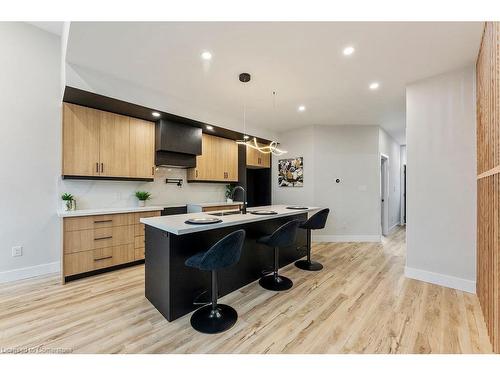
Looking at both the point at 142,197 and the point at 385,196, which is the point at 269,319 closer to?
the point at 142,197

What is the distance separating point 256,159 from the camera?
17.9ft

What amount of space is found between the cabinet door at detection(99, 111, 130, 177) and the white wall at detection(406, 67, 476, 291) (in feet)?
13.9

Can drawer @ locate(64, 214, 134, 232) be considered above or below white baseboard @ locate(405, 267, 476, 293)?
above

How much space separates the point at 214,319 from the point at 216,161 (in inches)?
133

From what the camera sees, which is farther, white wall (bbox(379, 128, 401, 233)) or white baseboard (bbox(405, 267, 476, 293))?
white wall (bbox(379, 128, 401, 233))

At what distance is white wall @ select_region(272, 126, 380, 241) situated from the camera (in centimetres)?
484

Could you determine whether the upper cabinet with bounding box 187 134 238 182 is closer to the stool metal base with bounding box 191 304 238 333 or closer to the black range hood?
the black range hood

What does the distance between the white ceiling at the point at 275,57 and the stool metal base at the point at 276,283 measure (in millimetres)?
2628

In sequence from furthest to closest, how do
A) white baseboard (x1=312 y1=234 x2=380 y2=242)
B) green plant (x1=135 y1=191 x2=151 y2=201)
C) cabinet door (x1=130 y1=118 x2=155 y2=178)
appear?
white baseboard (x1=312 y1=234 x2=380 y2=242) → green plant (x1=135 y1=191 x2=151 y2=201) → cabinet door (x1=130 y1=118 x2=155 y2=178)

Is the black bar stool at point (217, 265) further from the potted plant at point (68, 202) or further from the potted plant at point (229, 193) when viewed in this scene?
the potted plant at point (229, 193)

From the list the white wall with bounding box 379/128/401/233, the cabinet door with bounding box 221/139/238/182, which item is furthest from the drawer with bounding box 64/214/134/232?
the white wall with bounding box 379/128/401/233

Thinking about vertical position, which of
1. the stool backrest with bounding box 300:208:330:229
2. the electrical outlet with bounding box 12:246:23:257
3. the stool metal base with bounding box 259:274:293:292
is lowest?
the stool metal base with bounding box 259:274:293:292
